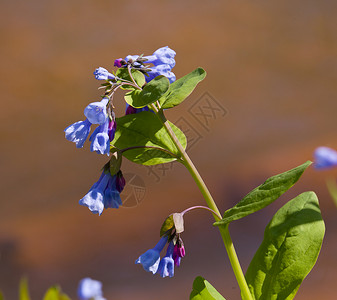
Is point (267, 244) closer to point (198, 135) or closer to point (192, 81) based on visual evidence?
point (192, 81)

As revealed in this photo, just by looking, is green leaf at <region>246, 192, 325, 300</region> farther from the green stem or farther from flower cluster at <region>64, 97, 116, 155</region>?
flower cluster at <region>64, 97, 116, 155</region>

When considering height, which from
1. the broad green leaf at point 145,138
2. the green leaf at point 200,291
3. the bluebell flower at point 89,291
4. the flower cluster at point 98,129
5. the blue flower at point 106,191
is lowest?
the green leaf at point 200,291

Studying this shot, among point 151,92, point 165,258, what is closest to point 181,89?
point 151,92

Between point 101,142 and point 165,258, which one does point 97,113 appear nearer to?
point 101,142

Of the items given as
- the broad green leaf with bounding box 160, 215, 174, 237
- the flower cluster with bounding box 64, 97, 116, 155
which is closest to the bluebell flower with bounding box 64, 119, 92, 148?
Result: the flower cluster with bounding box 64, 97, 116, 155

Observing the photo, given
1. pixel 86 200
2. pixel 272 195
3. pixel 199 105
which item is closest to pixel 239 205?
pixel 272 195

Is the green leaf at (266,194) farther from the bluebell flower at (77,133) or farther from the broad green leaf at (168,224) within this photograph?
the bluebell flower at (77,133)

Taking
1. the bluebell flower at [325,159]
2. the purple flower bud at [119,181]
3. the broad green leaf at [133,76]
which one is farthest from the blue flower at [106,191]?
the bluebell flower at [325,159]
